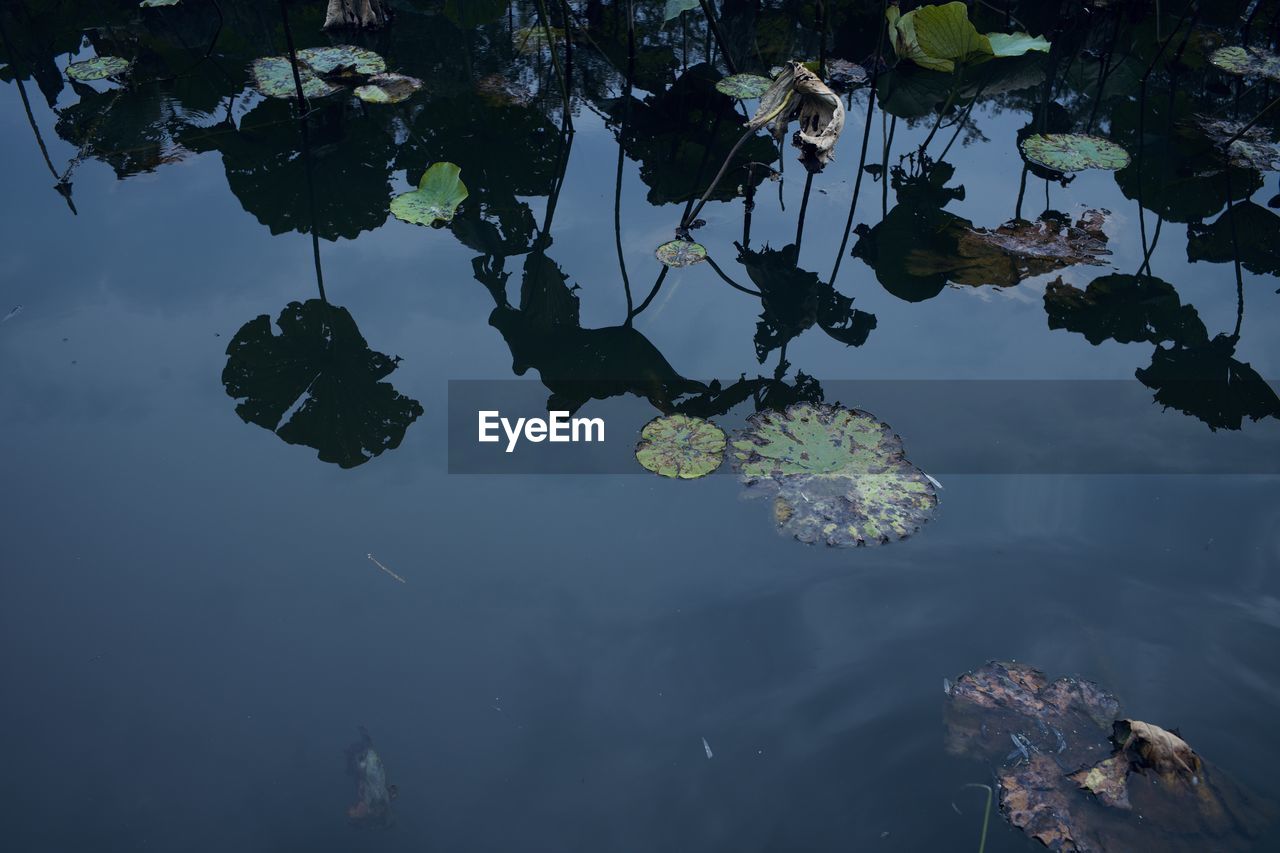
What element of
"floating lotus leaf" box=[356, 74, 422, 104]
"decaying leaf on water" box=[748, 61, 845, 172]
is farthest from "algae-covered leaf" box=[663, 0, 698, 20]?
"floating lotus leaf" box=[356, 74, 422, 104]

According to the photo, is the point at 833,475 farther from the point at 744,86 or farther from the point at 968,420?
the point at 744,86

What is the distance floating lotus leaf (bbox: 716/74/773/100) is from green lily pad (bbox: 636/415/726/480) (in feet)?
6.84

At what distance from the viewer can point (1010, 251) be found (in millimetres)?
3363

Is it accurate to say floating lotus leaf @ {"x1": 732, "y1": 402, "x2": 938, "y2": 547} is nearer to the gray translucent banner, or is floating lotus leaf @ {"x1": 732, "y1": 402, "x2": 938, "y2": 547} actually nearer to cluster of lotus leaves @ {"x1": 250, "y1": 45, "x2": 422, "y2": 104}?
the gray translucent banner

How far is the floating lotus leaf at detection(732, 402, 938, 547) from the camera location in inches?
93.6

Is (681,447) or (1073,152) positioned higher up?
(1073,152)

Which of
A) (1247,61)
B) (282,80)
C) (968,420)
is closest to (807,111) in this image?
(968,420)

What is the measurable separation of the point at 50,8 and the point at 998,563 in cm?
556

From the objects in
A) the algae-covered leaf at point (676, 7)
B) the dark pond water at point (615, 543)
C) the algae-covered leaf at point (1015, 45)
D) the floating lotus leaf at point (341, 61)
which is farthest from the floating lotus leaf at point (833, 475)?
the floating lotus leaf at point (341, 61)

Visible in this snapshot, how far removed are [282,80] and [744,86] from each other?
210 centimetres

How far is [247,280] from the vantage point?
3.25m

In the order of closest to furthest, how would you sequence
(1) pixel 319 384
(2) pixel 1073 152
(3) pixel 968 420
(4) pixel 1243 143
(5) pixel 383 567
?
(5) pixel 383 567, (3) pixel 968 420, (1) pixel 319 384, (2) pixel 1073 152, (4) pixel 1243 143

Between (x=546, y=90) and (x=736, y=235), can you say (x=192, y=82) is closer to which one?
(x=546, y=90)

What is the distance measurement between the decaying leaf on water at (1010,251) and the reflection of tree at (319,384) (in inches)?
74.2
